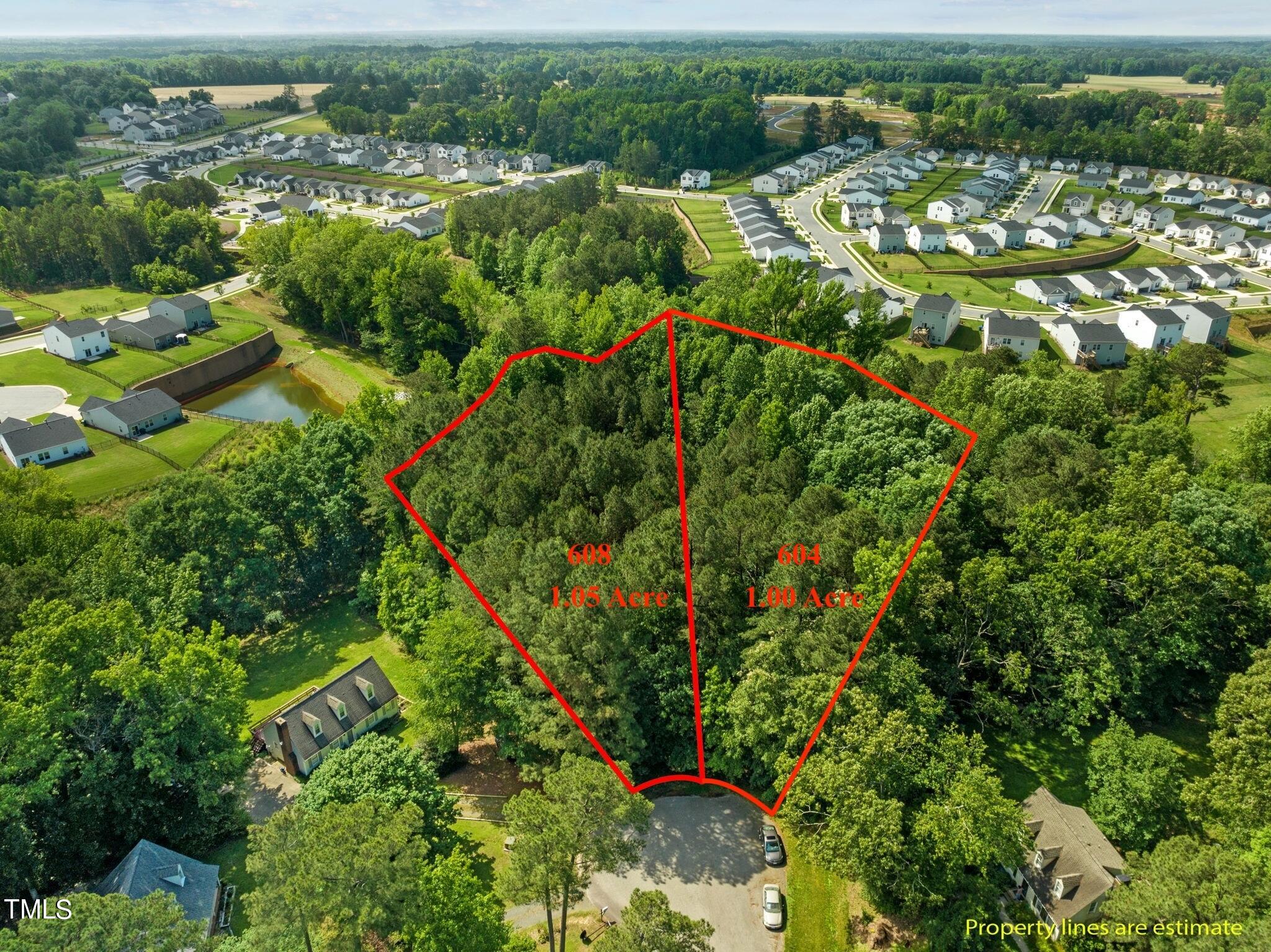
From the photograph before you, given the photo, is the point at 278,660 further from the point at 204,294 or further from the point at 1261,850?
the point at 204,294

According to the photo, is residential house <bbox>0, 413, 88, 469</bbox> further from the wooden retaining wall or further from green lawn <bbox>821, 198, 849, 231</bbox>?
green lawn <bbox>821, 198, 849, 231</bbox>

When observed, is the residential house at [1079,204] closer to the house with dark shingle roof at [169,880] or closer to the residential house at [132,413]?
the residential house at [132,413]

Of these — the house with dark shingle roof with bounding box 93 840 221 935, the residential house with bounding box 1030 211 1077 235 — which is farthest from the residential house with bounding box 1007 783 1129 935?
the residential house with bounding box 1030 211 1077 235

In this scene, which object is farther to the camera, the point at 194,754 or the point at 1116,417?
the point at 1116,417

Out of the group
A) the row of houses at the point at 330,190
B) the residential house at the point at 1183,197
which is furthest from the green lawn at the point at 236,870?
the residential house at the point at 1183,197

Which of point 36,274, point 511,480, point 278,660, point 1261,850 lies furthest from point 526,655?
point 36,274

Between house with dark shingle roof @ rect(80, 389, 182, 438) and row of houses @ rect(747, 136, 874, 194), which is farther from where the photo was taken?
row of houses @ rect(747, 136, 874, 194)

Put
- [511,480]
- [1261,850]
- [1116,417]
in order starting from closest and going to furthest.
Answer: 1. [1261,850]
2. [511,480]
3. [1116,417]
